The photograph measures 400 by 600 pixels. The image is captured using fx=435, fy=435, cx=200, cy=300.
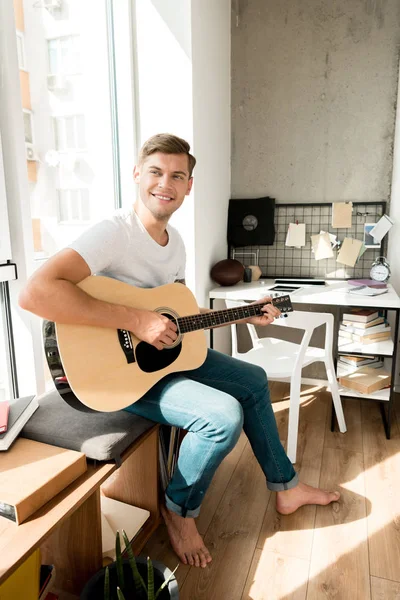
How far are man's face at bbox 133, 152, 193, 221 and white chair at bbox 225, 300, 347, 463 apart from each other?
2.20 ft

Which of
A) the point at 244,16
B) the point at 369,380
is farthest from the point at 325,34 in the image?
the point at 369,380

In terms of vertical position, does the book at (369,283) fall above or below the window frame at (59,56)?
below

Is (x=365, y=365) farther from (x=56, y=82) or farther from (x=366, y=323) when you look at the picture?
(x=56, y=82)

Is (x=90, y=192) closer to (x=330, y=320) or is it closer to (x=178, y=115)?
(x=178, y=115)

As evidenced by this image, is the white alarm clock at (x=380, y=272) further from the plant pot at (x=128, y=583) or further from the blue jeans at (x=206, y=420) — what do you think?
the plant pot at (x=128, y=583)

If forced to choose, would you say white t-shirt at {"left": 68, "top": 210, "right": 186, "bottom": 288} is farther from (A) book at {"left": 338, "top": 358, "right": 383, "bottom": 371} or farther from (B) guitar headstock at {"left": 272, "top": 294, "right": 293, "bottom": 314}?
(A) book at {"left": 338, "top": 358, "right": 383, "bottom": 371}

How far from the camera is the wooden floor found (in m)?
1.29

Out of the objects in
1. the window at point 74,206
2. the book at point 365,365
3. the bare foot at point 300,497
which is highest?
the window at point 74,206

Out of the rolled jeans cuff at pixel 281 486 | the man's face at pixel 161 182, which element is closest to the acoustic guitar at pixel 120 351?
the man's face at pixel 161 182

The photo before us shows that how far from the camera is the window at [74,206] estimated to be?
6.12ft

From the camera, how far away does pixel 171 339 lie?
1406mm

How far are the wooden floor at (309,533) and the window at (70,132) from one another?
5.15 ft

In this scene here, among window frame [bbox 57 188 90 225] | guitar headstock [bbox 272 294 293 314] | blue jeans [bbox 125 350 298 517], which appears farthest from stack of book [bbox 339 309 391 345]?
window frame [bbox 57 188 90 225]

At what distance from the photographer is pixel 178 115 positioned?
7.12 ft
